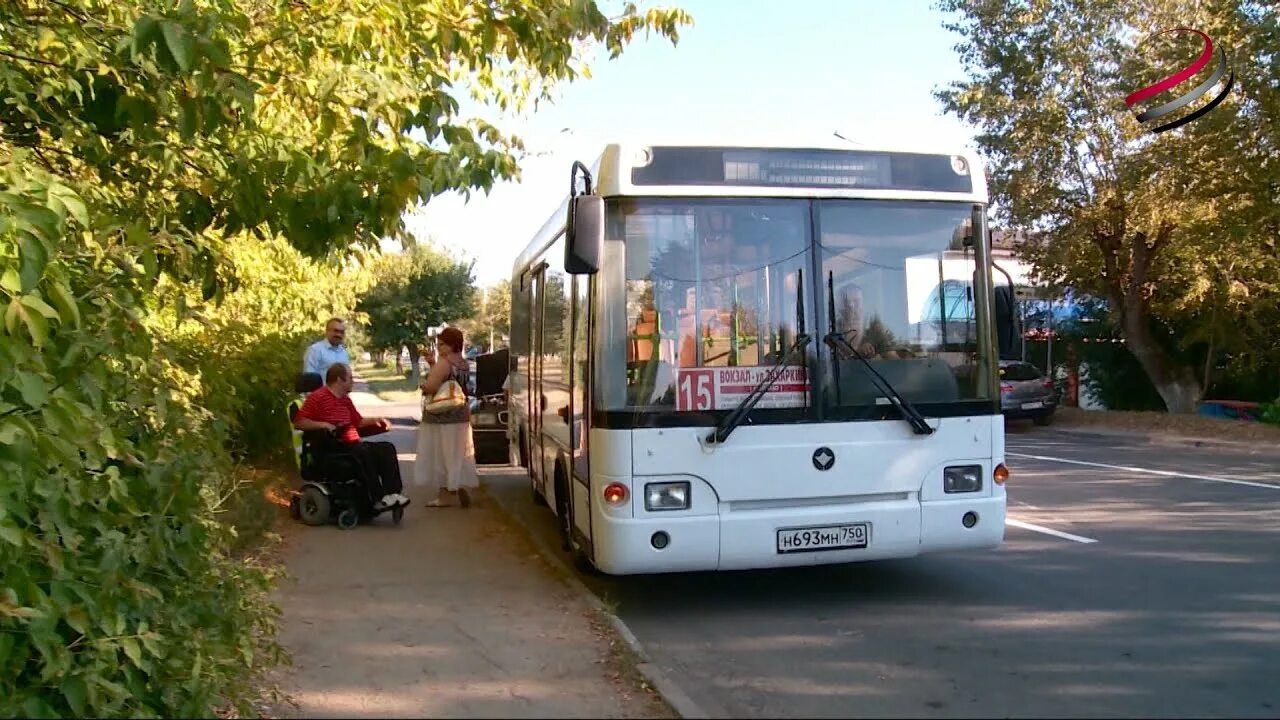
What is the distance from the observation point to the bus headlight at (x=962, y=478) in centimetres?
702

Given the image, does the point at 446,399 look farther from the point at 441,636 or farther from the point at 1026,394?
the point at 1026,394

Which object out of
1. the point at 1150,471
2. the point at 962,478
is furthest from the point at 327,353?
the point at 1150,471

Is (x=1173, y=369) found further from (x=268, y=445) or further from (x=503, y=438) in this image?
(x=268, y=445)

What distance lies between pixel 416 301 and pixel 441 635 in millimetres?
44692

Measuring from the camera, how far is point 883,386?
692 cm

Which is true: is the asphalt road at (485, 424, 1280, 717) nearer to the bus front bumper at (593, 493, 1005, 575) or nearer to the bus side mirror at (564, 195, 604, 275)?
the bus front bumper at (593, 493, 1005, 575)

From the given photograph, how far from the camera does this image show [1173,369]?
25.0 meters

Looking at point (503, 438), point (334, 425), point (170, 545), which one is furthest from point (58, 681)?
point (503, 438)

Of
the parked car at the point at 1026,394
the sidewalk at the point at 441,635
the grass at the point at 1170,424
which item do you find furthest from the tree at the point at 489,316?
the sidewalk at the point at 441,635

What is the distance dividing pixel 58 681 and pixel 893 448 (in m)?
4.76

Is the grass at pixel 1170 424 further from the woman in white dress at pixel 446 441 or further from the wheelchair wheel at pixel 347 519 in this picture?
the wheelchair wheel at pixel 347 519

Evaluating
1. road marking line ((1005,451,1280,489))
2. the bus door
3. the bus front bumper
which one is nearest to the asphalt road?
the bus front bumper

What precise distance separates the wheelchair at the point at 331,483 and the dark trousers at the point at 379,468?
0.05m

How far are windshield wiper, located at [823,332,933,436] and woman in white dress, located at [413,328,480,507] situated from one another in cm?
507
